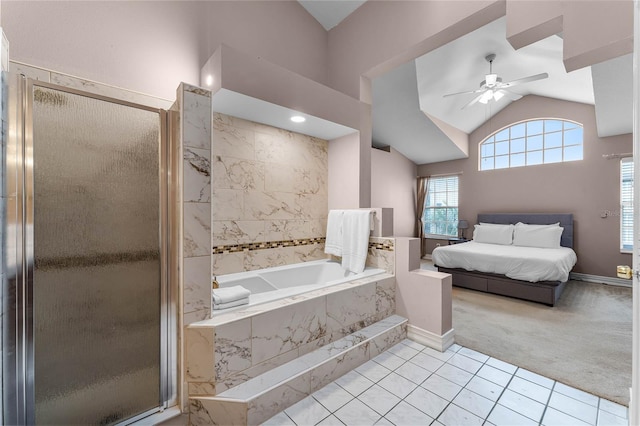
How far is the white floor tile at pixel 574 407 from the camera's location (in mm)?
1546

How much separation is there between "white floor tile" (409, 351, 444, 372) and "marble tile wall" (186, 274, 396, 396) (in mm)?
436

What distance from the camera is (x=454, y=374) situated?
1.95m

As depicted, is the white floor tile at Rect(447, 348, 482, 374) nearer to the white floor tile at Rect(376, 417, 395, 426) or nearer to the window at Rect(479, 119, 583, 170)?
the white floor tile at Rect(376, 417, 395, 426)

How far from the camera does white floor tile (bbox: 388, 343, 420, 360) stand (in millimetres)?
2197

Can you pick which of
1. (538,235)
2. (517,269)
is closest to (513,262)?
(517,269)

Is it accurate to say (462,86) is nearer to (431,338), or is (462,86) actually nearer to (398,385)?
(431,338)

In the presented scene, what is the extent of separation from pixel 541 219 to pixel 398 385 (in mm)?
4926

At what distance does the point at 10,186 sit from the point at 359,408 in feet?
6.97

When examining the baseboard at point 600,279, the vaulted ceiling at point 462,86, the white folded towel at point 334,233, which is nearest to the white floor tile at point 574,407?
the white folded towel at point 334,233

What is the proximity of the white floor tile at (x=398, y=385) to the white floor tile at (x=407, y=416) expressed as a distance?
0.11 m

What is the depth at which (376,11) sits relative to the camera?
2.97 metres

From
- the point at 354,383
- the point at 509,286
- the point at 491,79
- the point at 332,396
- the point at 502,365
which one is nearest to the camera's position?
the point at 332,396

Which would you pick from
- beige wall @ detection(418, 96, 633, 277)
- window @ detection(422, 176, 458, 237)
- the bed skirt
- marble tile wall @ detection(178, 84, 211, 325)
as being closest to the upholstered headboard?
beige wall @ detection(418, 96, 633, 277)

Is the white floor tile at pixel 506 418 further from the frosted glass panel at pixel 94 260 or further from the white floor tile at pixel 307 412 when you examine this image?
the frosted glass panel at pixel 94 260
